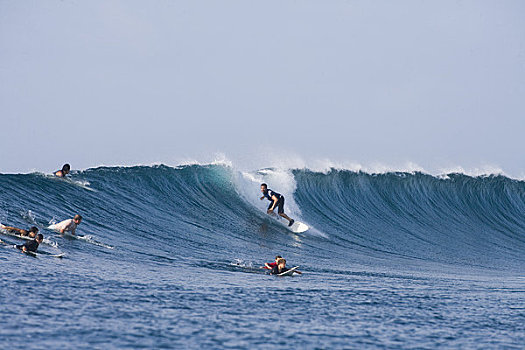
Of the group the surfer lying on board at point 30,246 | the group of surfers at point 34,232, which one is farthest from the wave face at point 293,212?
the surfer lying on board at point 30,246

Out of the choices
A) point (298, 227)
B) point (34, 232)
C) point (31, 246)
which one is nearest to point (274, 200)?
point (298, 227)

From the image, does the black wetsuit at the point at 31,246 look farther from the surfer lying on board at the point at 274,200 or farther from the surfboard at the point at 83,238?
the surfer lying on board at the point at 274,200

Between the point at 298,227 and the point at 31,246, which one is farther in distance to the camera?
the point at 298,227

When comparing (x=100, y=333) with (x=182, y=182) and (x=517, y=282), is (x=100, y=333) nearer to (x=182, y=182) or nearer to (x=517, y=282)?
(x=517, y=282)

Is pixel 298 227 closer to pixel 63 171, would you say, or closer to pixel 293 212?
pixel 293 212

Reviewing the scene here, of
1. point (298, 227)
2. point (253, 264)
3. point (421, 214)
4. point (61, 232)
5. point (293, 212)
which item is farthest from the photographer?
point (421, 214)

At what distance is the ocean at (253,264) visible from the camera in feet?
23.6

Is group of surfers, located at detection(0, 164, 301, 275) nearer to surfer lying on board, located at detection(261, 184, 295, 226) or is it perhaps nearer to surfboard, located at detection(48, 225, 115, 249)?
surfboard, located at detection(48, 225, 115, 249)

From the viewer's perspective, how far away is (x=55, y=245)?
11.6 meters

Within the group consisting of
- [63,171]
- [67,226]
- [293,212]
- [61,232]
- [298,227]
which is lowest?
[61,232]

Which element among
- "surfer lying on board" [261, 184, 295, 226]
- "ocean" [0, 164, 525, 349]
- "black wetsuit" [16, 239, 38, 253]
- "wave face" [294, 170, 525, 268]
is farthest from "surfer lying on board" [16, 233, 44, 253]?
"surfer lying on board" [261, 184, 295, 226]

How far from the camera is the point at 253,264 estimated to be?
43.3 ft

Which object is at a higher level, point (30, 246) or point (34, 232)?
point (34, 232)

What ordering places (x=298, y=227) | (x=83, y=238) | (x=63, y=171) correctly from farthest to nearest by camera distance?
(x=298, y=227) < (x=63, y=171) < (x=83, y=238)
